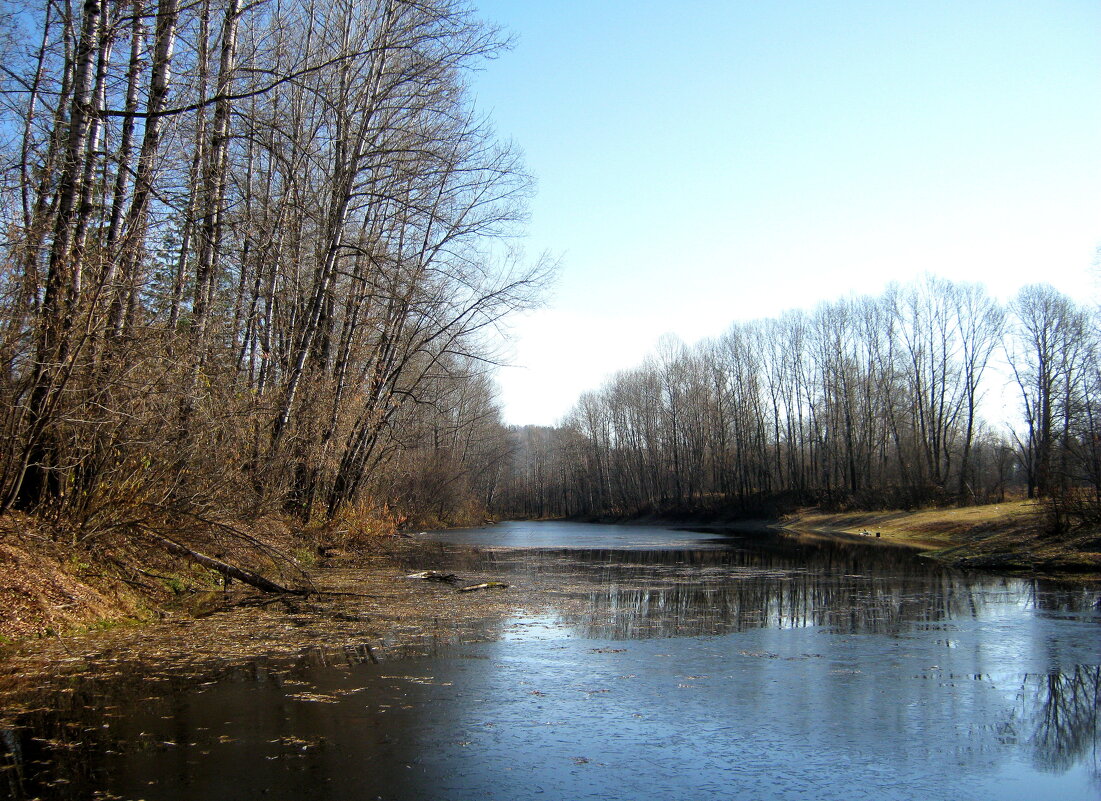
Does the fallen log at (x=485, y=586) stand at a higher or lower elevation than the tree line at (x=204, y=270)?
lower

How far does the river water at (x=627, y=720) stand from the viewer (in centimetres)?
421

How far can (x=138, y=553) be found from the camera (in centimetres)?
941

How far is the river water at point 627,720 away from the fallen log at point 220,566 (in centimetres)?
357

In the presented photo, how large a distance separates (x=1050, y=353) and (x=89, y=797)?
2222 inches

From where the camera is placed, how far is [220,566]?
10.1m

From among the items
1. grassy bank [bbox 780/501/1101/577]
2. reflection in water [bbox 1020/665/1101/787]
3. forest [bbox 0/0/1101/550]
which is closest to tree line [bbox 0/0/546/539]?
forest [bbox 0/0/1101/550]

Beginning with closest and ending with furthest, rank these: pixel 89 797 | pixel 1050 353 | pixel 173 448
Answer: pixel 89 797, pixel 173 448, pixel 1050 353

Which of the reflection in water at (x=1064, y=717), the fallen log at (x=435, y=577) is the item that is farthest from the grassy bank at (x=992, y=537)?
the fallen log at (x=435, y=577)

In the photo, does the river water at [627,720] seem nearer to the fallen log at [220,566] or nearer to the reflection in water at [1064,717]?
the reflection in water at [1064,717]

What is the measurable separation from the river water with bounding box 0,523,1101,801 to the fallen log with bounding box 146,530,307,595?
3.57 metres

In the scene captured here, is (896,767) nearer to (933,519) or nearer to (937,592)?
(937,592)

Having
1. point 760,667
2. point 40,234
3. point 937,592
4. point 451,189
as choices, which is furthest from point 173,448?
point 937,592

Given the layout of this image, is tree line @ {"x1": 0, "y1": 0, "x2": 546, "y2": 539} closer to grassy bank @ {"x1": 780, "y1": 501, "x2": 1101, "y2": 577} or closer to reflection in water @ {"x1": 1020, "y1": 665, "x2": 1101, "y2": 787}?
reflection in water @ {"x1": 1020, "y1": 665, "x2": 1101, "y2": 787}

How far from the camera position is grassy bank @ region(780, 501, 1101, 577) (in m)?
16.8
